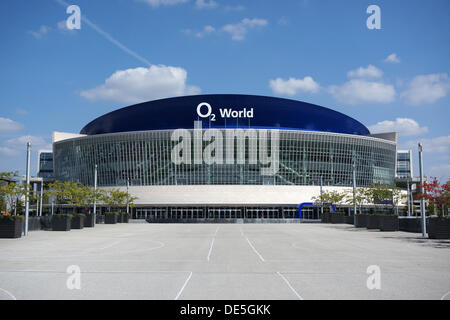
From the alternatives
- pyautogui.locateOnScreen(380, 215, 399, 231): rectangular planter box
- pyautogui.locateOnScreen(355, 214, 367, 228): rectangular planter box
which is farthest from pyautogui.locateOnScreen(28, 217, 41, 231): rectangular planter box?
pyautogui.locateOnScreen(355, 214, 367, 228): rectangular planter box

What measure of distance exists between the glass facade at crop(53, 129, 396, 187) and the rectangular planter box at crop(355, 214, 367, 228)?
38486 mm

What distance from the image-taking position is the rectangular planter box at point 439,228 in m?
29.5

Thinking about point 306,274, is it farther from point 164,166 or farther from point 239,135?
point 164,166

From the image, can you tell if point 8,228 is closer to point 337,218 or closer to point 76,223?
point 76,223

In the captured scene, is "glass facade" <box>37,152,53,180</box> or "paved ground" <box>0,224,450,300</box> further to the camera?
"glass facade" <box>37,152,53,180</box>

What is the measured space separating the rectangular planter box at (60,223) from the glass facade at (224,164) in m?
49.0

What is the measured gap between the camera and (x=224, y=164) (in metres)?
90.1

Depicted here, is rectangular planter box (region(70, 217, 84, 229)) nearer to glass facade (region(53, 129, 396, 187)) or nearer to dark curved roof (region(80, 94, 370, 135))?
glass facade (region(53, 129, 396, 187))

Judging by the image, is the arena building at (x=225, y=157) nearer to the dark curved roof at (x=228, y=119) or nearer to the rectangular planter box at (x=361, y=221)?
the dark curved roof at (x=228, y=119)

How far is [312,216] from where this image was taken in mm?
92500

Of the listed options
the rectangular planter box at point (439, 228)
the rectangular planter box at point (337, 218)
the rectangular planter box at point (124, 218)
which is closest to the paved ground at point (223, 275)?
the rectangular planter box at point (439, 228)

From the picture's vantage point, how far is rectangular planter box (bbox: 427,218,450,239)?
29.5 meters

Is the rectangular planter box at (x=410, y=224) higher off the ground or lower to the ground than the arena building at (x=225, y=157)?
lower
